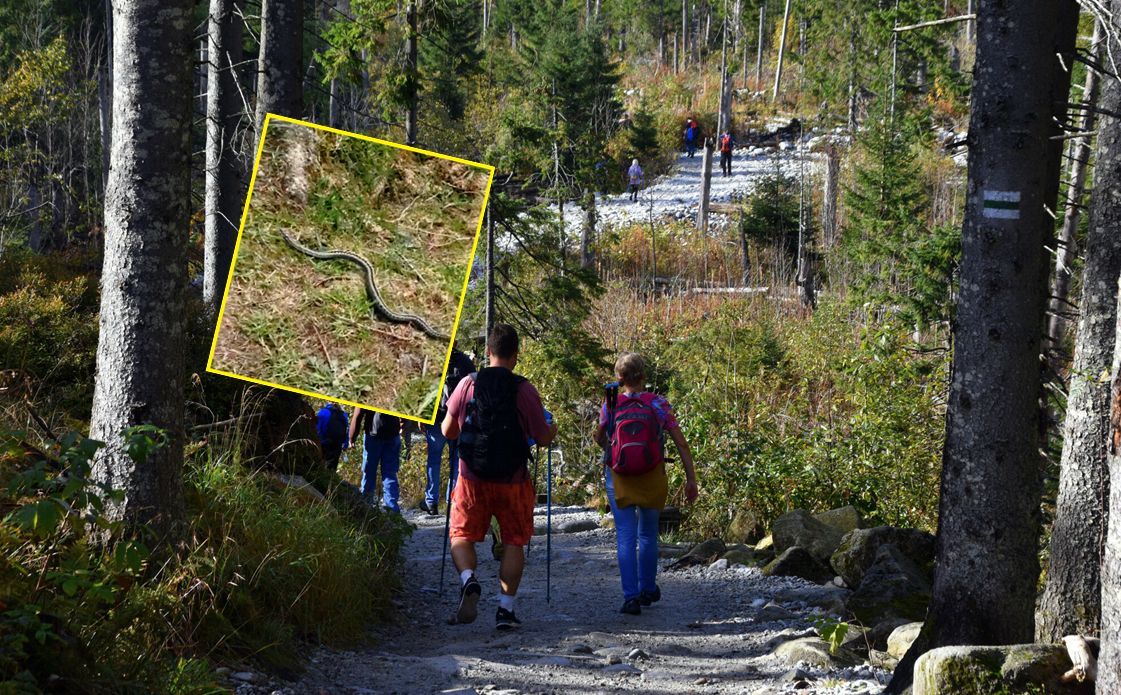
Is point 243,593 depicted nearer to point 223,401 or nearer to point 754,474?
point 223,401

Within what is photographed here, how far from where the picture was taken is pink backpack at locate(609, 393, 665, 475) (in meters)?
7.28

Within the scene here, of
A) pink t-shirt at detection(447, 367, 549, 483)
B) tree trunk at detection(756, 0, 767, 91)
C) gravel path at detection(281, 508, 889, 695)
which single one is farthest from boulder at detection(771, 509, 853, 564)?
tree trunk at detection(756, 0, 767, 91)

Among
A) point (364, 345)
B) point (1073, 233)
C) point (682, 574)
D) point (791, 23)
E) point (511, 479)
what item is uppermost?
point (791, 23)

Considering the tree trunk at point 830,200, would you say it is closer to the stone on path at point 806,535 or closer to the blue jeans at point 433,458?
the blue jeans at point 433,458

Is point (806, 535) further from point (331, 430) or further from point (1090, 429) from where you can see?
point (331, 430)

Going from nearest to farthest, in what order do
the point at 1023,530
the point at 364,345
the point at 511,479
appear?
the point at 1023,530 < the point at 364,345 < the point at 511,479

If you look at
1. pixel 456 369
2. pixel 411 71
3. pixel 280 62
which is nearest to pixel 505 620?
pixel 456 369

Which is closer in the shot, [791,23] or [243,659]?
[243,659]

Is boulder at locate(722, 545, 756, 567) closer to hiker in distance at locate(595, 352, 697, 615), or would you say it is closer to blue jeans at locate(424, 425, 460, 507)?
hiker in distance at locate(595, 352, 697, 615)

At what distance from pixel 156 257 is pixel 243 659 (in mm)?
1951

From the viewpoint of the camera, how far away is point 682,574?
9.08 m

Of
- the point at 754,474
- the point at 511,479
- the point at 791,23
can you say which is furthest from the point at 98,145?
the point at 791,23

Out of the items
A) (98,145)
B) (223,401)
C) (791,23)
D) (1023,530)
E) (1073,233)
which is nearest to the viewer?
(1023,530)

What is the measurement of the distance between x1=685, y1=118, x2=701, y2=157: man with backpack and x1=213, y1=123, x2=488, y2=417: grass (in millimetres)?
47428
